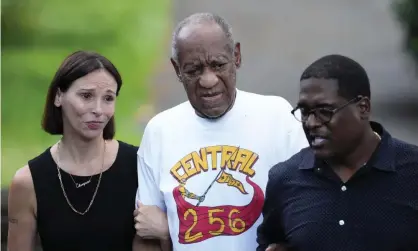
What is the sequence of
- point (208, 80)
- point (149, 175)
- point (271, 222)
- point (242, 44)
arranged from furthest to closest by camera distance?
point (242, 44), point (149, 175), point (208, 80), point (271, 222)

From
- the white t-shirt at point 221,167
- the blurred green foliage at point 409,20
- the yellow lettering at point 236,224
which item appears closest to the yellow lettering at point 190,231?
the white t-shirt at point 221,167

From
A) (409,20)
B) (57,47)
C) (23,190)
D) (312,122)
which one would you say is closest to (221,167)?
(312,122)

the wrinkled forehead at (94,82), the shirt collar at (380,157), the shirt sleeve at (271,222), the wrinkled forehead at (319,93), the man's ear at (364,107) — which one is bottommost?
the shirt sleeve at (271,222)

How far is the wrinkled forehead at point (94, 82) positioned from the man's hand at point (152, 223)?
46cm

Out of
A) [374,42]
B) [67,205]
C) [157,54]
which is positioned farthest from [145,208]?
[374,42]

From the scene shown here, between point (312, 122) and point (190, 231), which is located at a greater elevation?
point (312, 122)

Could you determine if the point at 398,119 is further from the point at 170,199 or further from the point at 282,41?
the point at 170,199

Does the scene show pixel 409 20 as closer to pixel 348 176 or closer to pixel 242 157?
pixel 242 157

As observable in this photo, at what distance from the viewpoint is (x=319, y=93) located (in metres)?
2.47

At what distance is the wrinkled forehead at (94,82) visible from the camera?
310cm

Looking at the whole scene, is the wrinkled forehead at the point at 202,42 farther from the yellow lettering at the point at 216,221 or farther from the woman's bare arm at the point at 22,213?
the woman's bare arm at the point at 22,213

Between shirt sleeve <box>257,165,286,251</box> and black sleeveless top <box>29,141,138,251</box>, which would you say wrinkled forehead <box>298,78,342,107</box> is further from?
black sleeveless top <box>29,141,138,251</box>

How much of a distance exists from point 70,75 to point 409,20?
8.70ft

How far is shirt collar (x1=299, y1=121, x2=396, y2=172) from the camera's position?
8.13 feet
